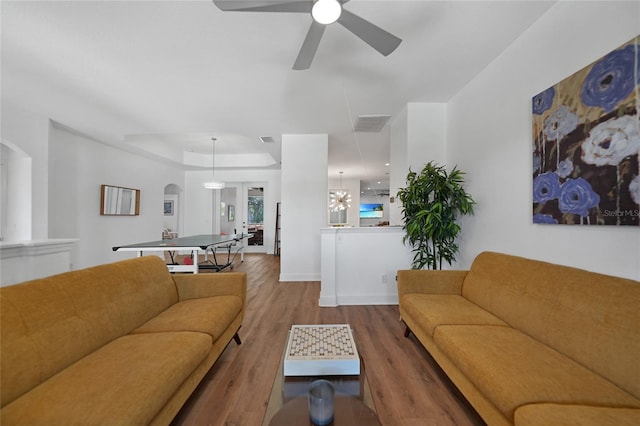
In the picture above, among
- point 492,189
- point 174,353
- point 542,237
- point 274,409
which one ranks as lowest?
point 274,409

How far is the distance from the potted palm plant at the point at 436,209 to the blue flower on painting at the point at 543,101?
3.06ft

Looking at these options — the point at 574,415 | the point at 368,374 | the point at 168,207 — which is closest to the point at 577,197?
the point at 574,415

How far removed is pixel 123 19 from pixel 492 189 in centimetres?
366

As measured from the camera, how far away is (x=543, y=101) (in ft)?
6.33

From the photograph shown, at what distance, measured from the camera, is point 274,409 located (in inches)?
43.9

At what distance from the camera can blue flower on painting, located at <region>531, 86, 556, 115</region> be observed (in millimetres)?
1861

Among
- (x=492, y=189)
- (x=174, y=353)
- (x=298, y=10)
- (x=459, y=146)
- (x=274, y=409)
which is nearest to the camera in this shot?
(x=274, y=409)

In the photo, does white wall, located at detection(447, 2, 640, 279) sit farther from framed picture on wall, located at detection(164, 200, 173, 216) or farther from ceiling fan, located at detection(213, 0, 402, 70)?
framed picture on wall, located at detection(164, 200, 173, 216)

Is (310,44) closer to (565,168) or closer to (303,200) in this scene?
(565,168)

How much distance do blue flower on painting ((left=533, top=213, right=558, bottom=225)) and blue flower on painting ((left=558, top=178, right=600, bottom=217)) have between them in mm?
97

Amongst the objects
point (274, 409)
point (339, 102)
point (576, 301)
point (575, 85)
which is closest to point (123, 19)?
point (339, 102)

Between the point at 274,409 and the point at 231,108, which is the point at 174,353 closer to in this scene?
the point at 274,409

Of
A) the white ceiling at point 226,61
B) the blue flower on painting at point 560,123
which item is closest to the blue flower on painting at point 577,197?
the blue flower on painting at point 560,123

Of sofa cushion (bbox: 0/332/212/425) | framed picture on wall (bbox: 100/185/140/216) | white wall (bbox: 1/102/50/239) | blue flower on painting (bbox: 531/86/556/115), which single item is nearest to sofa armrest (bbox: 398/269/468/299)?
blue flower on painting (bbox: 531/86/556/115)
